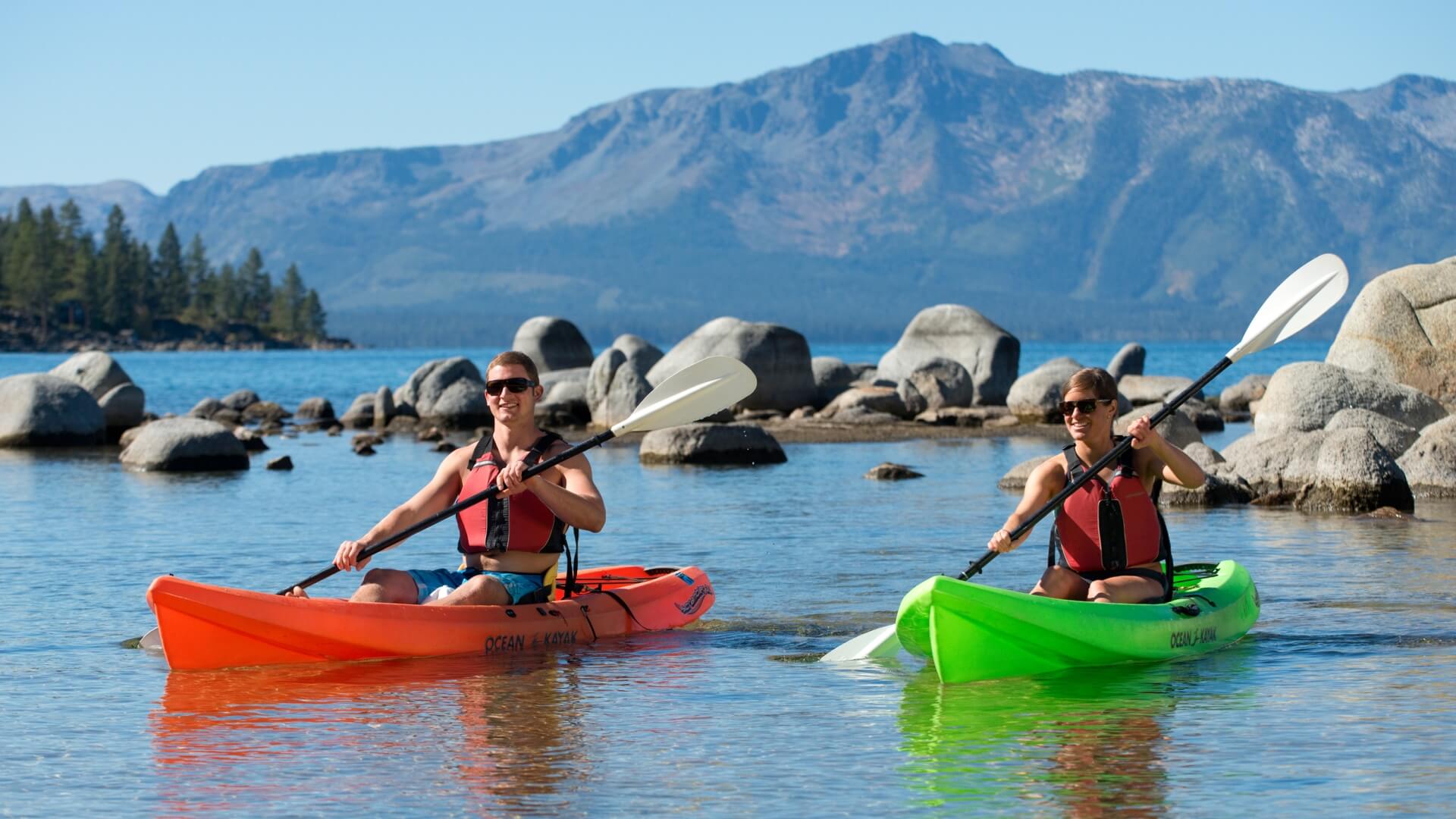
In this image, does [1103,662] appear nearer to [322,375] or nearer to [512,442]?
[512,442]

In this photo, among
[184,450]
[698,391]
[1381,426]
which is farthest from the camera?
[184,450]

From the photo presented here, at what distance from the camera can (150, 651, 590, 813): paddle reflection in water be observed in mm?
6891

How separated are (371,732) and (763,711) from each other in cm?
179

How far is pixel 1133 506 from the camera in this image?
9094 mm

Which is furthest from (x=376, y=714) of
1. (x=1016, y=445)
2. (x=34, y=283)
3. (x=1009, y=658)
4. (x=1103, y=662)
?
(x=34, y=283)

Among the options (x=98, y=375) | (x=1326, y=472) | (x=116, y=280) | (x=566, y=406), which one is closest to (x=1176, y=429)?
(x=1326, y=472)

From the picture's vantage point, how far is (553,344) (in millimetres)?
43125

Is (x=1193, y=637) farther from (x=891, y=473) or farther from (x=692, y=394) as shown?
(x=891, y=473)

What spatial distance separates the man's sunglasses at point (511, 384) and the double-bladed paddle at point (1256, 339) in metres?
2.25

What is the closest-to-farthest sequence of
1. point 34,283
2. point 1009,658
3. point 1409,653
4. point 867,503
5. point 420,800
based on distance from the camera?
1. point 420,800
2. point 1009,658
3. point 1409,653
4. point 867,503
5. point 34,283

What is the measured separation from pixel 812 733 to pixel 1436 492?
483 inches

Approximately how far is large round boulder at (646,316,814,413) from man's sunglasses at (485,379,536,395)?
1015 inches

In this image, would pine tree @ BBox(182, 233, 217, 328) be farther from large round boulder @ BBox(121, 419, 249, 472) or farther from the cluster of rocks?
the cluster of rocks

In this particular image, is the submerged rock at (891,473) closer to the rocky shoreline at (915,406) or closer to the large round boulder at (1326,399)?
the rocky shoreline at (915,406)
